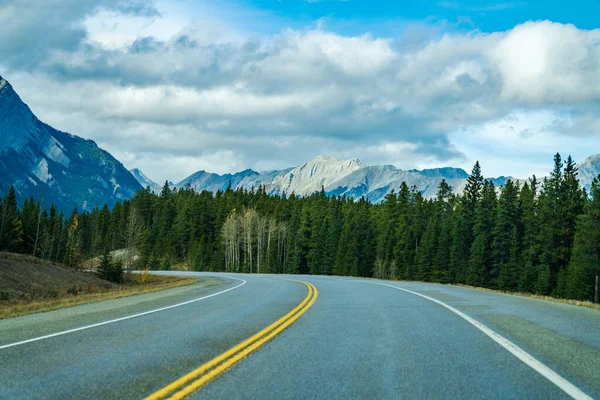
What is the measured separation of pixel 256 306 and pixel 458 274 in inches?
2310

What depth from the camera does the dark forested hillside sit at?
5838 cm

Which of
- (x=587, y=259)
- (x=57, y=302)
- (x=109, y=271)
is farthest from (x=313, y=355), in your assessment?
(x=587, y=259)

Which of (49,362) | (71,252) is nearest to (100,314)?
(49,362)

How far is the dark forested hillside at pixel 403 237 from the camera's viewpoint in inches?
2298

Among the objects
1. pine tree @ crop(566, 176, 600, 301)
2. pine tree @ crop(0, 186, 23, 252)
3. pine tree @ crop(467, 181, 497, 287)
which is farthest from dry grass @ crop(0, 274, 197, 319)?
pine tree @ crop(0, 186, 23, 252)

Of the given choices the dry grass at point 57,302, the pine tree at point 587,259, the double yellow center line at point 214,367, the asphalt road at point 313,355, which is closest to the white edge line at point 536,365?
the asphalt road at point 313,355

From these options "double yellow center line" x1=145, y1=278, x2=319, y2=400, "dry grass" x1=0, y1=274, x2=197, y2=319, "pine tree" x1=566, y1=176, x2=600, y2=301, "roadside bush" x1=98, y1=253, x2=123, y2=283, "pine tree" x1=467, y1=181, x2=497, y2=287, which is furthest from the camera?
"pine tree" x1=467, y1=181, x2=497, y2=287

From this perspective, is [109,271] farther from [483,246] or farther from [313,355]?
[483,246]

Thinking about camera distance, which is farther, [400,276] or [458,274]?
[400,276]

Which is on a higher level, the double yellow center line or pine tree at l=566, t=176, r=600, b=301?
pine tree at l=566, t=176, r=600, b=301

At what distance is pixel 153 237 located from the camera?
5143 inches

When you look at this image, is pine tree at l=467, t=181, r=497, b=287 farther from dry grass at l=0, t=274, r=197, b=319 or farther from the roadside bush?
dry grass at l=0, t=274, r=197, b=319

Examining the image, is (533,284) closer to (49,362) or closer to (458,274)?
(458,274)

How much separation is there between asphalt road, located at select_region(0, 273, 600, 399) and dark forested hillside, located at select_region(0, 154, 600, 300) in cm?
4794
